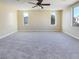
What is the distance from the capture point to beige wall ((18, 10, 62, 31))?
43.5ft

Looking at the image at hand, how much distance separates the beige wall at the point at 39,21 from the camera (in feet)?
43.5

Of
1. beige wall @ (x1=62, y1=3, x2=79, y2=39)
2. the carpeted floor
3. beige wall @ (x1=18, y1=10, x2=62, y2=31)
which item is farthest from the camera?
beige wall @ (x1=18, y1=10, x2=62, y2=31)

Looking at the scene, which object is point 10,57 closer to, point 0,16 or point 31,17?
point 0,16

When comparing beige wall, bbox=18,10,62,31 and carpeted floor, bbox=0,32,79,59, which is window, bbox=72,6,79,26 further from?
beige wall, bbox=18,10,62,31

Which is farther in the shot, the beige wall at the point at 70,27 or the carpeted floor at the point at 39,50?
the beige wall at the point at 70,27

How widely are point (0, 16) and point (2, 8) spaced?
69cm

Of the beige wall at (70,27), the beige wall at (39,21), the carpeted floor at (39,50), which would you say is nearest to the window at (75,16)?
the beige wall at (70,27)

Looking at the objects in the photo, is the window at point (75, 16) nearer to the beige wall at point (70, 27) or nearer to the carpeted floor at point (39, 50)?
the beige wall at point (70, 27)

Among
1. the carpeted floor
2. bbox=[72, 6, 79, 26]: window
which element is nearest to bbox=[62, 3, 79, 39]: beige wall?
bbox=[72, 6, 79, 26]: window

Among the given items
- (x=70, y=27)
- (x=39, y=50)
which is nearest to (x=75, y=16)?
(x=70, y=27)

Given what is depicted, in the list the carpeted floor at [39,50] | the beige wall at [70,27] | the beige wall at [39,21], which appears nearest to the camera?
the carpeted floor at [39,50]

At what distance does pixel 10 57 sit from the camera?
3693 millimetres

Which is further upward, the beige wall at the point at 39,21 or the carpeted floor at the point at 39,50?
the beige wall at the point at 39,21

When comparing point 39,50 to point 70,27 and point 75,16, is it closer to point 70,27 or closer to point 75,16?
point 75,16
